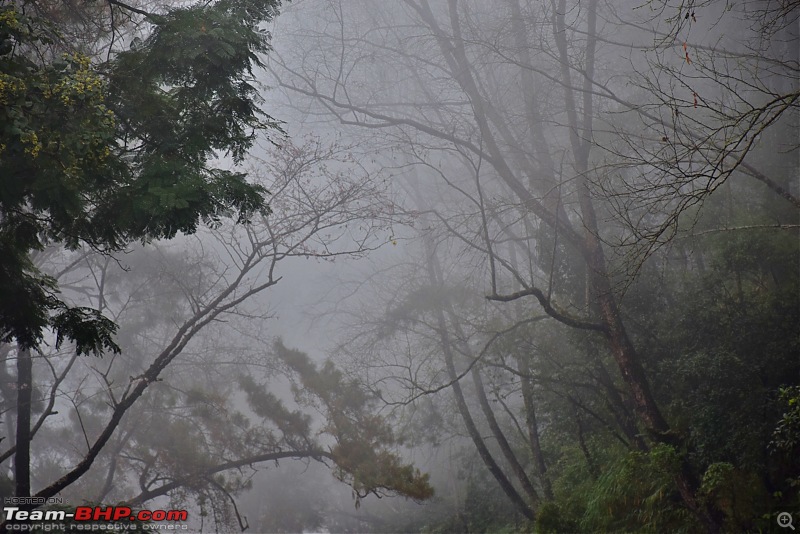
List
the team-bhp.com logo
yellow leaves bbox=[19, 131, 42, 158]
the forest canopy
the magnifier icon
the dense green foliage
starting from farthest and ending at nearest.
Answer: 1. the magnifier icon
2. the team-bhp.com logo
3. the forest canopy
4. the dense green foliage
5. yellow leaves bbox=[19, 131, 42, 158]

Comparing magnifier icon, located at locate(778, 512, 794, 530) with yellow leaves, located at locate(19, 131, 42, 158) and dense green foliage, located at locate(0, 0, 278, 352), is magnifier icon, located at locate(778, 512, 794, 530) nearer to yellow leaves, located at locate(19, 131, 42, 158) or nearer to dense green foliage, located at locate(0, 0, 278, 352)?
dense green foliage, located at locate(0, 0, 278, 352)

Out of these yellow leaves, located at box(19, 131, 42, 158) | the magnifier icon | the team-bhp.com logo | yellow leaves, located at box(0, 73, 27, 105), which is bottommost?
the magnifier icon

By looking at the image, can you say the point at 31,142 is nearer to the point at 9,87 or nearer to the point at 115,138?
the point at 9,87

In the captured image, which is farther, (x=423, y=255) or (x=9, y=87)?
(x=423, y=255)

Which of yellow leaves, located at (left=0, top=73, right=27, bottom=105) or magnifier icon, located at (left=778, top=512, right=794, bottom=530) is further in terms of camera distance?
magnifier icon, located at (left=778, top=512, right=794, bottom=530)

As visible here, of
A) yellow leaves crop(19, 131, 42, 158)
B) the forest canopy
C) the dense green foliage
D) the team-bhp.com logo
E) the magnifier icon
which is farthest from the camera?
the magnifier icon

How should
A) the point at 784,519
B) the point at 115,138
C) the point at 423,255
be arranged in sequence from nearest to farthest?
the point at 115,138, the point at 784,519, the point at 423,255

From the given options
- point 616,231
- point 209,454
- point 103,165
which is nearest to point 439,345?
point 616,231

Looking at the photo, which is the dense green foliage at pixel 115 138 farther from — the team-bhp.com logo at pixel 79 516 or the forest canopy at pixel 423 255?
the team-bhp.com logo at pixel 79 516

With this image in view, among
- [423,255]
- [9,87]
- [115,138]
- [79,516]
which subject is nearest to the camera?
[9,87]

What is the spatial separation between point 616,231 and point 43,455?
785 inches

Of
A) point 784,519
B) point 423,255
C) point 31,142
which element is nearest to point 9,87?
point 31,142

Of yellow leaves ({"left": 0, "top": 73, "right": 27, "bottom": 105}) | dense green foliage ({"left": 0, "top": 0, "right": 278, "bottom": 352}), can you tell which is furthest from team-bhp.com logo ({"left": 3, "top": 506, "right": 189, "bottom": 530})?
yellow leaves ({"left": 0, "top": 73, "right": 27, "bottom": 105})

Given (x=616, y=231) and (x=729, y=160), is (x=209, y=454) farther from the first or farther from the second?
(x=729, y=160)
